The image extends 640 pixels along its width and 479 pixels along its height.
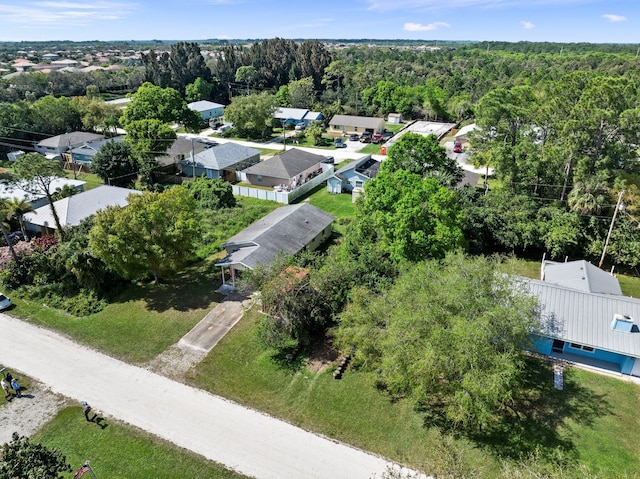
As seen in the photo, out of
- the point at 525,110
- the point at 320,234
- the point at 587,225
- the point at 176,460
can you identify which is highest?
the point at 525,110

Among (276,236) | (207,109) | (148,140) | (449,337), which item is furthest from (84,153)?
(449,337)

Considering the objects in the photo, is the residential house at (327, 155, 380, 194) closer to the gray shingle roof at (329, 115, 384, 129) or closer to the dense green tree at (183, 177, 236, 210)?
the dense green tree at (183, 177, 236, 210)

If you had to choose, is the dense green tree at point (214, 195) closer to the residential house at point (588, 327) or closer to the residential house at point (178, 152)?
the residential house at point (178, 152)

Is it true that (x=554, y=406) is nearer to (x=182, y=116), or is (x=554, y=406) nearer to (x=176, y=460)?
(x=176, y=460)

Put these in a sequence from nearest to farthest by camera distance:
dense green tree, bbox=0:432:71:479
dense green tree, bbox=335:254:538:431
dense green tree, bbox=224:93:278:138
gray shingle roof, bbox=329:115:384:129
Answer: dense green tree, bbox=0:432:71:479
dense green tree, bbox=335:254:538:431
dense green tree, bbox=224:93:278:138
gray shingle roof, bbox=329:115:384:129

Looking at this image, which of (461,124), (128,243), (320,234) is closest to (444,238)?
(320,234)

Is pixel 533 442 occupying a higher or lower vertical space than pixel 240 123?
lower

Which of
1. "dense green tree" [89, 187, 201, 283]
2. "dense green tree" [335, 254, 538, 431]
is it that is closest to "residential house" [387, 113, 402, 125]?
"dense green tree" [89, 187, 201, 283]
